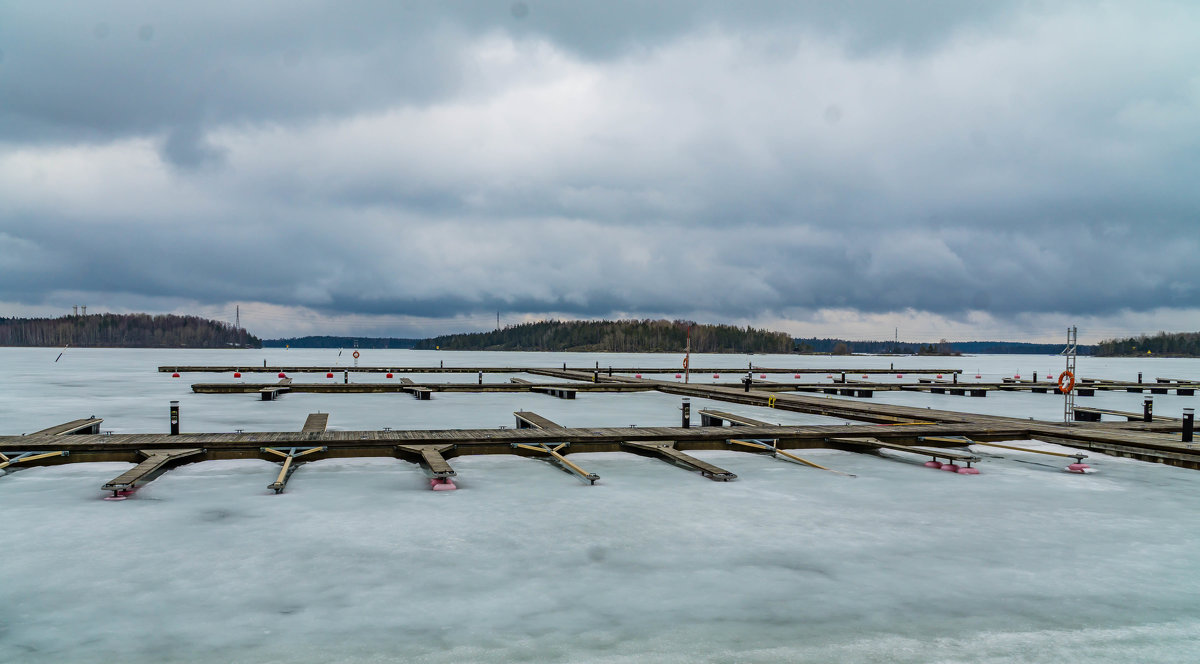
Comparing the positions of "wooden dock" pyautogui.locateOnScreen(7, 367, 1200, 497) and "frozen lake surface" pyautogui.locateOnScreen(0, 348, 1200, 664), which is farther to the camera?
"wooden dock" pyautogui.locateOnScreen(7, 367, 1200, 497)

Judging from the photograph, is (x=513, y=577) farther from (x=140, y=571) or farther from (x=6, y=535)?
(x=6, y=535)

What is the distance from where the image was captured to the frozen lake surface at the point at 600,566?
21.5 feet

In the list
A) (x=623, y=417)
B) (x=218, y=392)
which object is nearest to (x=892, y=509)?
(x=623, y=417)

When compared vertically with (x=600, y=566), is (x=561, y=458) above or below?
above

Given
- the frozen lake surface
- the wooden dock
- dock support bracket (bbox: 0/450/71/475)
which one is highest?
the wooden dock

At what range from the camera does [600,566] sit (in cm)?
886

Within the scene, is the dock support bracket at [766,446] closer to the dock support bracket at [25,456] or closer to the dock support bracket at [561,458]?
the dock support bracket at [561,458]

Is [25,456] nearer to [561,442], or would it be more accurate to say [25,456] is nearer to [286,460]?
[286,460]

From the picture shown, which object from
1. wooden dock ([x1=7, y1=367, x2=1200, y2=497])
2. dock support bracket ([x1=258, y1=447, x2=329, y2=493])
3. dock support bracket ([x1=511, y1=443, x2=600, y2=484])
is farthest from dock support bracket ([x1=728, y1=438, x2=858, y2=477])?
dock support bracket ([x1=258, y1=447, x2=329, y2=493])

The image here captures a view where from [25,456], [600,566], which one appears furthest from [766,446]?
[25,456]

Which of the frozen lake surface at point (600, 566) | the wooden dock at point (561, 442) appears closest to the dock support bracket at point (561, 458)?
the wooden dock at point (561, 442)

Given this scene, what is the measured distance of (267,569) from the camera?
28.2 feet

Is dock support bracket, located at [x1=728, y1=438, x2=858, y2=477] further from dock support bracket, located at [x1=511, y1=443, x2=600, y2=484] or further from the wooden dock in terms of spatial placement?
dock support bracket, located at [x1=511, y1=443, x2=600, y2=484]

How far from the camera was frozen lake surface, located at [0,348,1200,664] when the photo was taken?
21.5 feet
